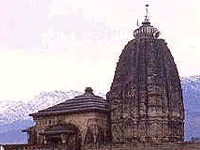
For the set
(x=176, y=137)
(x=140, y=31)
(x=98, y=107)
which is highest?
(x=140, y=31)

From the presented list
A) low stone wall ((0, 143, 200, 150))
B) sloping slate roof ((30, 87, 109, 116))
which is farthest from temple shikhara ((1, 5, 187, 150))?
low stone wall ((0, 143, 200, 150))

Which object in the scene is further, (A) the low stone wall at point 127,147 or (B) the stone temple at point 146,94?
(B) the stone temple at point 146,94

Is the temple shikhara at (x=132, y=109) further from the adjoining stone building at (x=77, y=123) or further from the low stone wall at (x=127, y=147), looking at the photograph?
the low stone wall at (x=127, y=147)

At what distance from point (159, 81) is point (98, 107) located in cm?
645

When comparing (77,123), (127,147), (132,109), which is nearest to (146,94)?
(132,109)

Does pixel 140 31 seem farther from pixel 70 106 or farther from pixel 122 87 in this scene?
pixel 70 106

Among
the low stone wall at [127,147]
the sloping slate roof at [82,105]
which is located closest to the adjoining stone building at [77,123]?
the sloping slate roof at [82,105]

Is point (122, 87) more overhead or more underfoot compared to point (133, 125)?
more overhead

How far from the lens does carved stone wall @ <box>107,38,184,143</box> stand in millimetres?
46344

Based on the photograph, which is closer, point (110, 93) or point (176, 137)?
point (176, 137)

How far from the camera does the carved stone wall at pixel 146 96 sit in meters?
46.3

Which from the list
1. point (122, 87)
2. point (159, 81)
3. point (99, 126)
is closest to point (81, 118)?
point (99, 126)

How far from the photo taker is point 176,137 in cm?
4728

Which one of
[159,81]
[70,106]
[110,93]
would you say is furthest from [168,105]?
[70,106]
